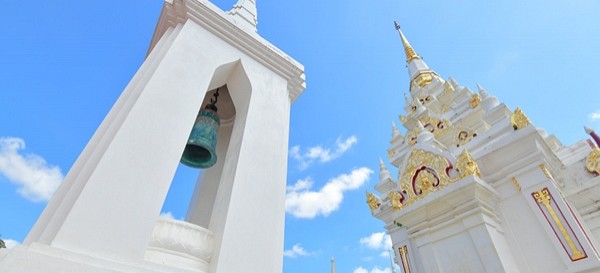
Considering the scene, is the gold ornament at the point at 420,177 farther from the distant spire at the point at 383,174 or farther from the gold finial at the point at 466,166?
the distant spire at the point at 383,174

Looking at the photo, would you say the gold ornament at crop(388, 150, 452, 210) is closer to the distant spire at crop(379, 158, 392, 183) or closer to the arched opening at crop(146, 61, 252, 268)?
the distant spire at crop(379, 158, 392, 183)

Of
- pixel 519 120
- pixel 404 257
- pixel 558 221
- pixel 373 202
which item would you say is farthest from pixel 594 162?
pixel 373 202

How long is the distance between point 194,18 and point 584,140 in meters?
7.95

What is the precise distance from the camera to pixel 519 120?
493cm

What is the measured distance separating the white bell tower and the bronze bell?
0.25 m

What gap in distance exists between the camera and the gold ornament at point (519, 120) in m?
4.84

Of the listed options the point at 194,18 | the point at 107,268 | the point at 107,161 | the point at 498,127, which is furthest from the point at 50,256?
the point at 498,127

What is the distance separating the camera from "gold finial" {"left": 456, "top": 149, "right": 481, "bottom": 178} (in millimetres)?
4738

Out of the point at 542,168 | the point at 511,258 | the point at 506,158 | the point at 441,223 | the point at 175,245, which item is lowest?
the point at 175,245

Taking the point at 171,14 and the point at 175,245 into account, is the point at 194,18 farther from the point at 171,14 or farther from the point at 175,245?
the point at 175,245

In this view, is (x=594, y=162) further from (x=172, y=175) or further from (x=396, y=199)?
(x=172, y=175)

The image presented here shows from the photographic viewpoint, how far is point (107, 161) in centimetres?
154

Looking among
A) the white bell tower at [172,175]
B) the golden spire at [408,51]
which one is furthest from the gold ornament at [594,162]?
the golden spire at [408,51]

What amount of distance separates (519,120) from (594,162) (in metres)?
1.72
